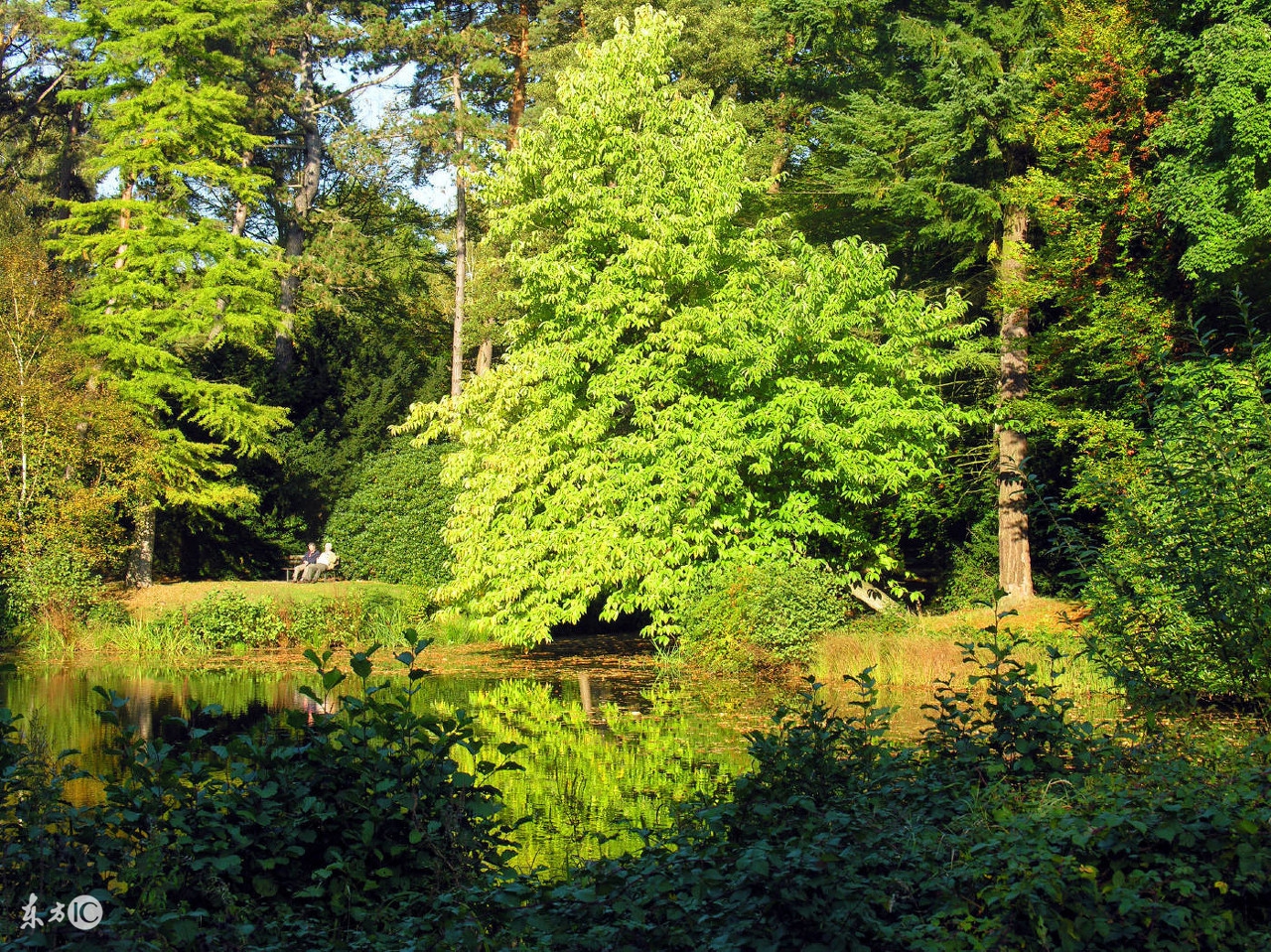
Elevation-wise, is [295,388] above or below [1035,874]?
above

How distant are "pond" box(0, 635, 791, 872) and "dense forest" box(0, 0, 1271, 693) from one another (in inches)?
51.2

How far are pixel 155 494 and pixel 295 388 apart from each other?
6.66 meters

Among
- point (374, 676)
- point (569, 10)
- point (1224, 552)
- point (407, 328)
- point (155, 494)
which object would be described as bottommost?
point (374, 676)

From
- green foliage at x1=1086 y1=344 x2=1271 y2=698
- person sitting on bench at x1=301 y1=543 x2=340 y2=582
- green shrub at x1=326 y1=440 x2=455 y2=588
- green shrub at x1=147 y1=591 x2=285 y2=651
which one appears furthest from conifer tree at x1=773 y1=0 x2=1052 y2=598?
person sitting on bench at x1=301 y1=543 x2=340 y2=582

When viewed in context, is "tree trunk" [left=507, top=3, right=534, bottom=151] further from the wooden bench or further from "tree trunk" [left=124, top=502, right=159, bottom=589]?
"tree trunk" [left=124, top=502, right=159, bottom=589]

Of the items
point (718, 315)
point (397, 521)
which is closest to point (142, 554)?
point (397, 521)

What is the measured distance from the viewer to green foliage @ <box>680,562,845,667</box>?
49.1 feet

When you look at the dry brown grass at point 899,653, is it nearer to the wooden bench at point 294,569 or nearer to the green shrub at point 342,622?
the green shrub at point 342,622

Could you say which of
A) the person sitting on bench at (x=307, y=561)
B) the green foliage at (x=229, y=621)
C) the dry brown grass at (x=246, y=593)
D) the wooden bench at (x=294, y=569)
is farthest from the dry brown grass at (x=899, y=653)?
the person sitting on bench at (x=307, y=561)

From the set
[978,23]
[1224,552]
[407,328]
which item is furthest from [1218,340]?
[407,328]

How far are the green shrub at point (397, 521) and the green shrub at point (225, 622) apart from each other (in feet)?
13.6

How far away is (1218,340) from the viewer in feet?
57.0

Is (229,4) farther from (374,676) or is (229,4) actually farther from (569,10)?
(374,676)

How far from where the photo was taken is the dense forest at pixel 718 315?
645 inches
